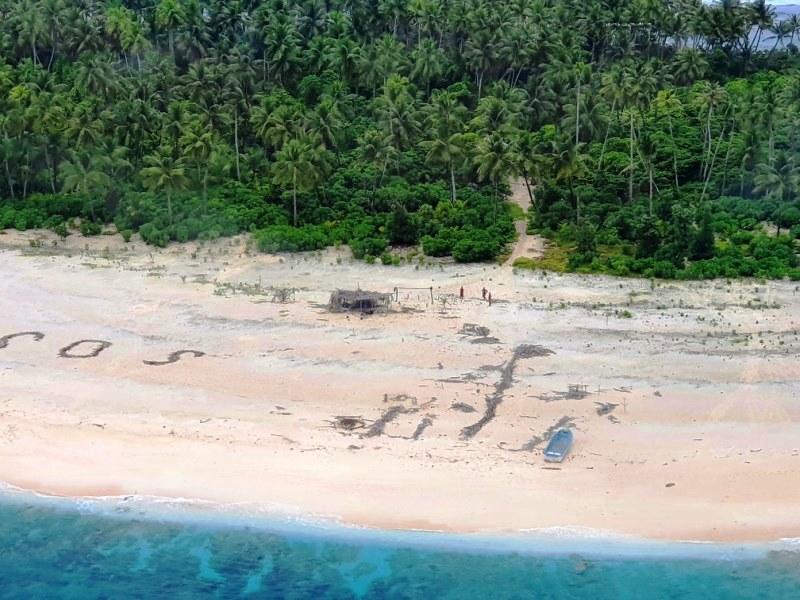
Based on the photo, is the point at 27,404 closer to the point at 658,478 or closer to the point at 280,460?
the point at 280,460

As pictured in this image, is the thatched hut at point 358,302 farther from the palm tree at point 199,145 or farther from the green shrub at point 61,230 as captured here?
the green shrub at point 61,230

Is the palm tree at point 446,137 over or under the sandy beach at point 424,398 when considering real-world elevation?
over

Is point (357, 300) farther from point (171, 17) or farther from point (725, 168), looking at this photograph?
point (171, 17)

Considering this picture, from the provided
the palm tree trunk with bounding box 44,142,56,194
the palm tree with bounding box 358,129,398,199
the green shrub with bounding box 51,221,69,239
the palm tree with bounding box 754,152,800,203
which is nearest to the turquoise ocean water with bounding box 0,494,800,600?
the green shrub with bounding box 51,221,69,239

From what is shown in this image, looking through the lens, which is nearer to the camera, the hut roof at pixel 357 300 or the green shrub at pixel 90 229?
the hut roof at pixel 357 300

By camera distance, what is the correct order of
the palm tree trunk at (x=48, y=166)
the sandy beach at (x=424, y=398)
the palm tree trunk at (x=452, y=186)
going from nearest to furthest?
the sandy beach at (x=424, y=398)
the palm tree trunk at (x=452, y=186)
the palm tree trunk at (x=48, y=166)

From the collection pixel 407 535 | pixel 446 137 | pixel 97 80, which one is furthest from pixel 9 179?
pixel 407 535

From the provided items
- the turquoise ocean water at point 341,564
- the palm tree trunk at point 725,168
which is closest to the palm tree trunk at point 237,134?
the palm tree trunk at point 725,168

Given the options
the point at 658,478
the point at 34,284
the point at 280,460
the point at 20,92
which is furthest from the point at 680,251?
the point at 20,92
